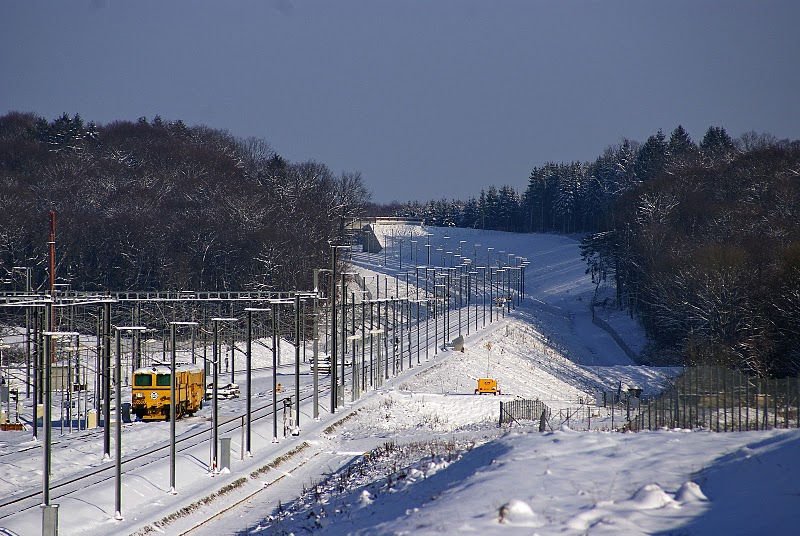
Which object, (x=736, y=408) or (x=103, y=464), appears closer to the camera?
(x=736, y=408)

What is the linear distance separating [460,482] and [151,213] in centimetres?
10322

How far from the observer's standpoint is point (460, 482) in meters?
22.9

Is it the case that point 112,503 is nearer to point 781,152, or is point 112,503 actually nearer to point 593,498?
point 593,498

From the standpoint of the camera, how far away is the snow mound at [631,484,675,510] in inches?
761

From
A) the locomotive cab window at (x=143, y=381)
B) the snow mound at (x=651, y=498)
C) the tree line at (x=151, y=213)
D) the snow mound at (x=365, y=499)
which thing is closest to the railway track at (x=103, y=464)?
the locomotive cab window at (x=143, y=381)

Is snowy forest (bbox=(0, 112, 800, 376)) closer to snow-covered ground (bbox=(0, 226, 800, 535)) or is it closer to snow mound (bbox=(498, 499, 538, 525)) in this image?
snow-covered ground (bbox=(0, 226, 800, 535))

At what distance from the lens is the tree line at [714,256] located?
76.1 metres

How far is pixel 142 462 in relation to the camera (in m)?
37.6

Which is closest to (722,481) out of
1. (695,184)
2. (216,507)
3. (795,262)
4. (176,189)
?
(216,507)

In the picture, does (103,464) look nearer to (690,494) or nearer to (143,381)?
(143,381)

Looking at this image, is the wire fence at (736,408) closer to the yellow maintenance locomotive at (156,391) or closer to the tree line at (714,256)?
the yellow maintenance locomotive at (156,391)

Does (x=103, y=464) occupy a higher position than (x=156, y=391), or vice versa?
(x=156, y=391)

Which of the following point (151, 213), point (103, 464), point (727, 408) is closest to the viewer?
point (727, 408)

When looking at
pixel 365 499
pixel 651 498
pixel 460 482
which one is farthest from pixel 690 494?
pixel 365 499
